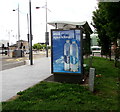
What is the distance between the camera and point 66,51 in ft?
24.5

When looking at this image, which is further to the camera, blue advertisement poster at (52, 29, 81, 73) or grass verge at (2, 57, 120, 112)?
blue advertisement poster at (52, 29, 81, 73)

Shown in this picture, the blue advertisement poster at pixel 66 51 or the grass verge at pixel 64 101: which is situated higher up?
the blue advertisement poster at pixel 66 51

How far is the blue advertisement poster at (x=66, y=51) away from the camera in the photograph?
727cm

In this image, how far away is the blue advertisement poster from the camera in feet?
23.8

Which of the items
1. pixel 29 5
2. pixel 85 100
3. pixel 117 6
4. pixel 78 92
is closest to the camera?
pixel 85 100

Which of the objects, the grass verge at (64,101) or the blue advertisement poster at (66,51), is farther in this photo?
the blue advertisement poster at (66,51)

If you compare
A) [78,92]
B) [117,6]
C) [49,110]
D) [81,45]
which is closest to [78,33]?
[81,45]

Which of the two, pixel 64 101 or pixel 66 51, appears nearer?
pixel 64 101

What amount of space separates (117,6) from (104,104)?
427 centimetres

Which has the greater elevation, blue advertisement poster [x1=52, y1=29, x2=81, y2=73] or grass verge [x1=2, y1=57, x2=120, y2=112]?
blue advertisement poster [x1=52, y1=29, x2=81, y2=73]

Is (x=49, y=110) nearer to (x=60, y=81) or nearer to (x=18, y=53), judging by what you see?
(x=60, y=81)

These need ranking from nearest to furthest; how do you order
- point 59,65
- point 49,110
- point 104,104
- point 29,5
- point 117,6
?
point 49,110 < point 104,104 < point 117,6 < point 59,65 < point 29,5

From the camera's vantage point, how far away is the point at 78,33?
7145 mm

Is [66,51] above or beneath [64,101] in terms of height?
above
